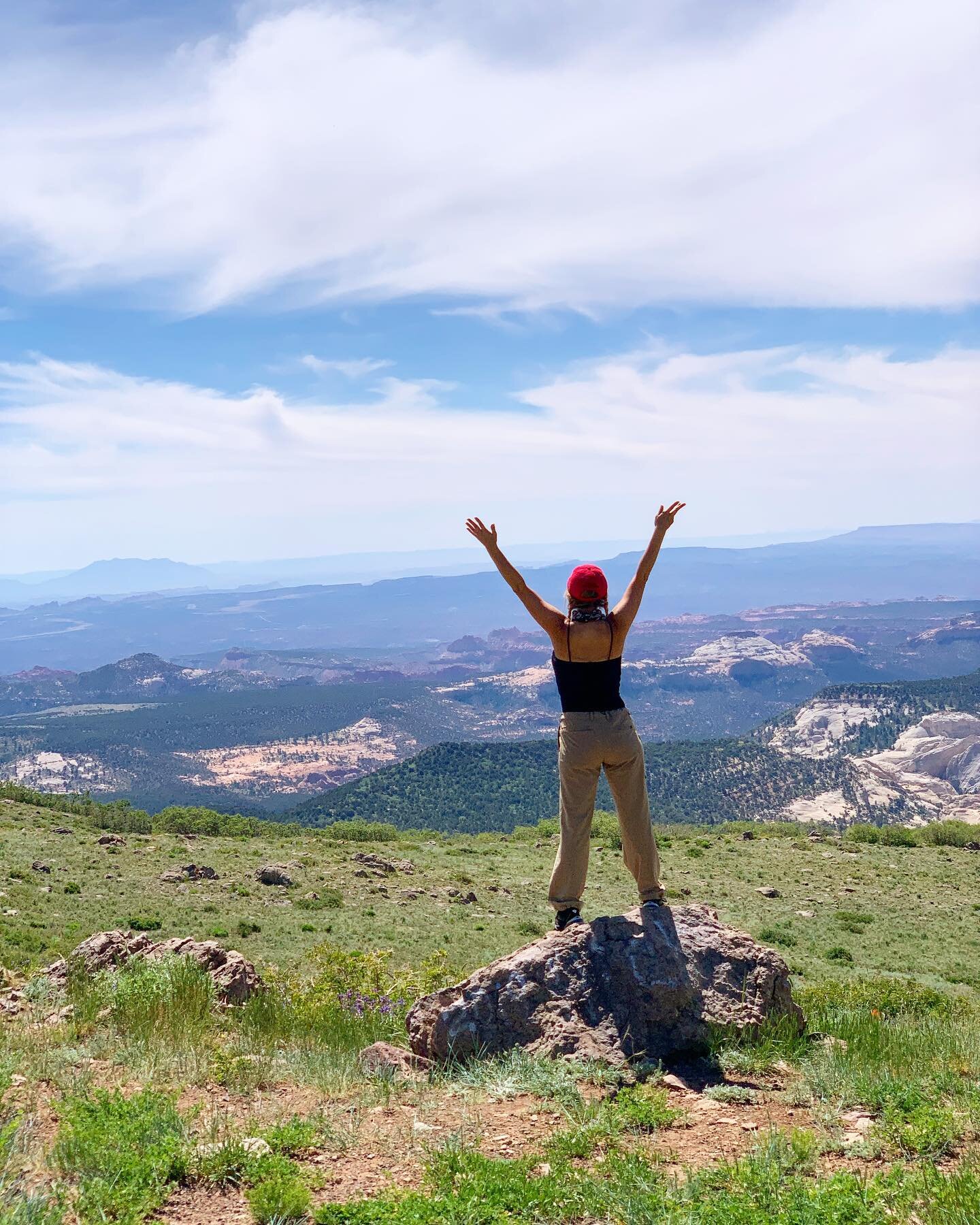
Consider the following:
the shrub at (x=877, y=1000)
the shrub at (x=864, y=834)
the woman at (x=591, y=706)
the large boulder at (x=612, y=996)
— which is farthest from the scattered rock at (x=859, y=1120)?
the shrub at (x=864, y=834)

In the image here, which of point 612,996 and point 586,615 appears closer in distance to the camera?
point 612,996

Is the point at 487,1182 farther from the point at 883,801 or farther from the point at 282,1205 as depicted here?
the point at 883,801

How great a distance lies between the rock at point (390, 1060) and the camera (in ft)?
20.0

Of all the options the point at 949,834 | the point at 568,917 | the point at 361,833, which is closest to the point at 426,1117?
the point at 568,917

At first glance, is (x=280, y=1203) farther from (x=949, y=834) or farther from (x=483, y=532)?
(x=949, y=834)

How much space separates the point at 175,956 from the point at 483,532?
5.28m

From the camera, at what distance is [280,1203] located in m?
3.89

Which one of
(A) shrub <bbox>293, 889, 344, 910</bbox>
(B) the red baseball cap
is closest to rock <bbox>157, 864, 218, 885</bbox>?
(A) shrub <bbox>293, 889, 344, 910</bbox>

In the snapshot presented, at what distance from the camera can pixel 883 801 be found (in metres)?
103

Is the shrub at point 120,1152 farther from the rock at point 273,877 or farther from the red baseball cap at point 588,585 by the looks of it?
the rock at point 273,877

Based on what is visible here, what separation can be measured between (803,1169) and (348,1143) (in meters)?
2.49

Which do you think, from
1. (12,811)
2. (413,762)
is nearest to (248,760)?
(413,762)

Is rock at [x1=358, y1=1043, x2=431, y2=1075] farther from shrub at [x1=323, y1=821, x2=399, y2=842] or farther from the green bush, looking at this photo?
shrub at [x1=323, y1=821, x2=399, y2=842]

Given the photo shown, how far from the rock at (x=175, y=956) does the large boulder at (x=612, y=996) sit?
2261 mm
